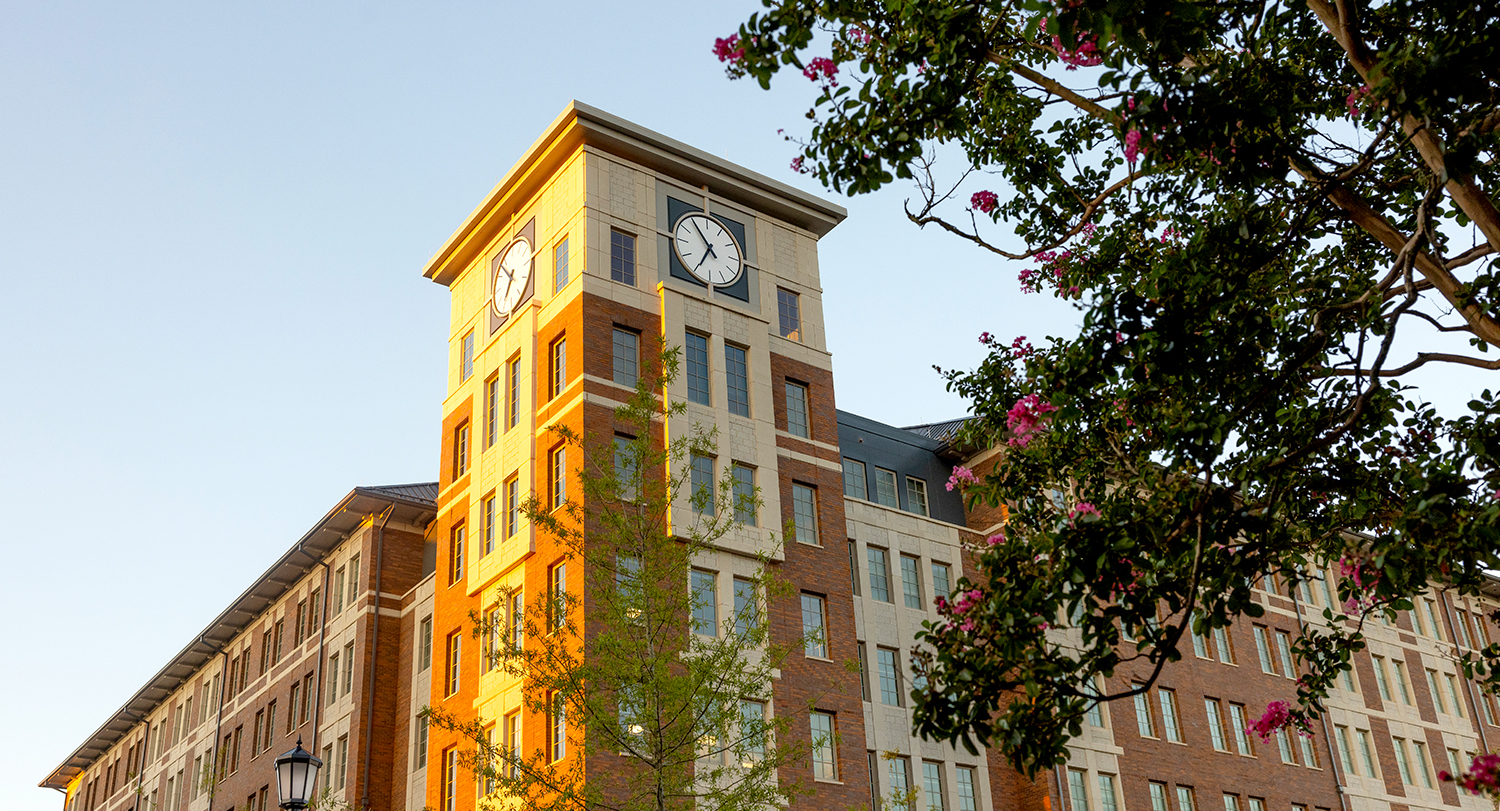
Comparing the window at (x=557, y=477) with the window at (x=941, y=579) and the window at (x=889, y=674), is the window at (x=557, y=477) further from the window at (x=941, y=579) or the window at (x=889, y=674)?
the window at (x=941, y=579)

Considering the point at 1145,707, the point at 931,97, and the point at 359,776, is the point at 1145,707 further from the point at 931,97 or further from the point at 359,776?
the point at 931,97

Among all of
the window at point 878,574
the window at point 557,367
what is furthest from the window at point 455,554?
the window at point 878,574

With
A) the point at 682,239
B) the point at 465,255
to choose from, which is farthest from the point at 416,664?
the point at 682,239

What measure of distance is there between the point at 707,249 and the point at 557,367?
18.9 ft

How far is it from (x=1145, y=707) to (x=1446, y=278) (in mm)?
36873

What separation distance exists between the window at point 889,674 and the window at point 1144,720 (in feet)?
30.7

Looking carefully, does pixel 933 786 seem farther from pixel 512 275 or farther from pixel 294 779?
pixel 294 779

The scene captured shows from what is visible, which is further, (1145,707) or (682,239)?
(1145,707)

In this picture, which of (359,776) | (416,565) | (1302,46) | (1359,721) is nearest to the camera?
(1302,46)

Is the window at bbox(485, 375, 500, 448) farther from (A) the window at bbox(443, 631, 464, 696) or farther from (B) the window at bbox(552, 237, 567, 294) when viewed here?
(A) the window at bbox(443, 631, 464, 696)

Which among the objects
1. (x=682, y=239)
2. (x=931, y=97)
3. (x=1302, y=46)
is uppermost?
(x=682, y=239)

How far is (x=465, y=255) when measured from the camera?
144 feet

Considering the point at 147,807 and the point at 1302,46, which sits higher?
the point at 147,807

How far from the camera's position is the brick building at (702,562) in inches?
1430
